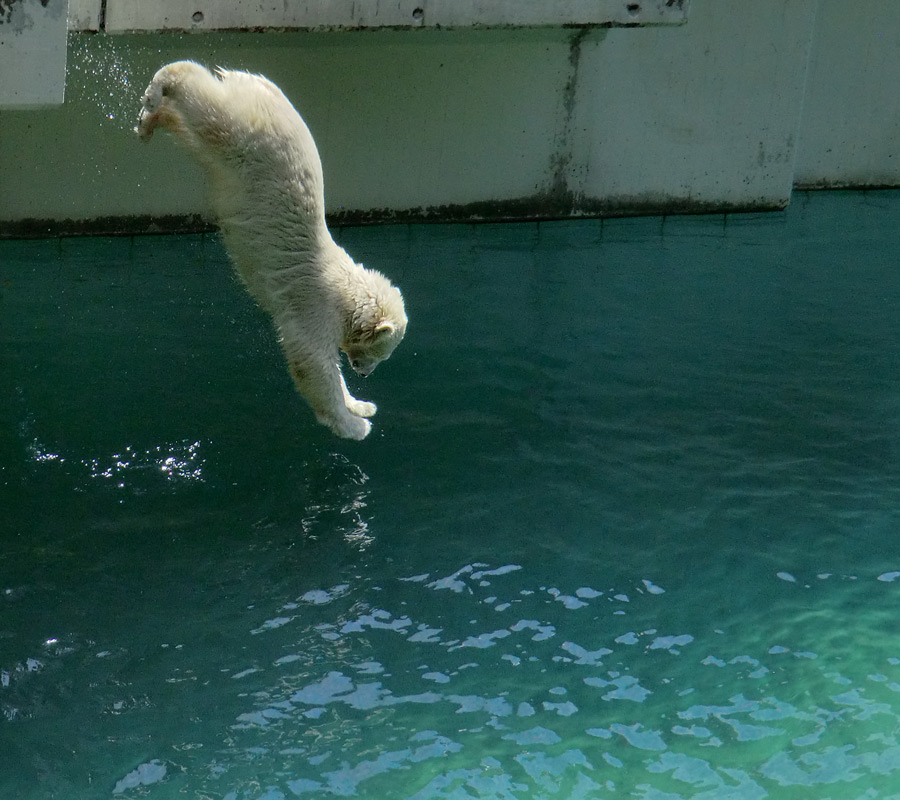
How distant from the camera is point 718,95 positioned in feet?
37.1

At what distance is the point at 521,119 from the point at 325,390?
5.62m

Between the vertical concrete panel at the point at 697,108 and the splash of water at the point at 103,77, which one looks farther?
the vertical concrete panel at the point at 697,108

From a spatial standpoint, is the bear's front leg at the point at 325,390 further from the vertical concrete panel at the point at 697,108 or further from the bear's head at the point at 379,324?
the vertical concrete panel at the point at 697,108

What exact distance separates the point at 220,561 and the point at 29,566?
0.94 metres

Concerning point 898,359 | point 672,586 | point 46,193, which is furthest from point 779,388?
point 46,193

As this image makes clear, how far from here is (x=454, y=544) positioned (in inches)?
256

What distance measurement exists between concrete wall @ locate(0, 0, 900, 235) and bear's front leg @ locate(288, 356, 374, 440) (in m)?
3.98

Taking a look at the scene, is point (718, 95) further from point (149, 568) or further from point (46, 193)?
point (149, 568)

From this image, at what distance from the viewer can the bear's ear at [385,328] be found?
5770mm

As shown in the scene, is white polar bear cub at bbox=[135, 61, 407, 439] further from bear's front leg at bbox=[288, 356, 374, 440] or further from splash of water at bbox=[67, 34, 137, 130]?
splash of water at bbox=[67, 34, 137, 130]

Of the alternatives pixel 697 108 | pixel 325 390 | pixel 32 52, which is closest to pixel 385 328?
pixel 325 390

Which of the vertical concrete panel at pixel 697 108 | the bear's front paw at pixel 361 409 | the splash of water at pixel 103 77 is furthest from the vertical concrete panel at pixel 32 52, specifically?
the vertical concrete panel at pixel 697 108

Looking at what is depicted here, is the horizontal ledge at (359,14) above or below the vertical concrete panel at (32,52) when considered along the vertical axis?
above

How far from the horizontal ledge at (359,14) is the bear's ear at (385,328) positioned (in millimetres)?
2725
